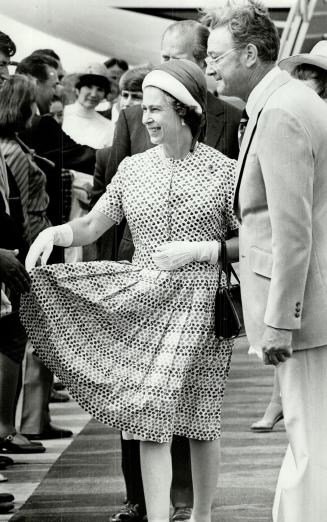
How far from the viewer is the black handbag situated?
5012 millimetres

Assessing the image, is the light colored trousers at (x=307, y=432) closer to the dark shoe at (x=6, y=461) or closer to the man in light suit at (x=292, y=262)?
the man in light suit at (x=292, y=262)

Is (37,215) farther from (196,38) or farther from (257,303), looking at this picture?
(257,303)

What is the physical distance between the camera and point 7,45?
5.45 meters

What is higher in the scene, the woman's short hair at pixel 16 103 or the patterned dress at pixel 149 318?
the woman's short hair at pixel 16 103

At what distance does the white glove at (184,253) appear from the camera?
502 cm

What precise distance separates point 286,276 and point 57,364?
46.3 inches

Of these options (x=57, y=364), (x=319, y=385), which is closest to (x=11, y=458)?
(x=57, y=364)

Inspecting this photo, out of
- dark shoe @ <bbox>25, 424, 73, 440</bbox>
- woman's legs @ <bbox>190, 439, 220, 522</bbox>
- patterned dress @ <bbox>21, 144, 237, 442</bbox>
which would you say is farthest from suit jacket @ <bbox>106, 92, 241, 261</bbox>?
dark shoe @ <bbox>25, 424, 73, 440</bbox>

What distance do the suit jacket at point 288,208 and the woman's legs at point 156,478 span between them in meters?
0.80

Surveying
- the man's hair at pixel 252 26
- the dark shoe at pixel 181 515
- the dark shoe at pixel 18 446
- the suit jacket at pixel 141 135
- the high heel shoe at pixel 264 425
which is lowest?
the high heel shoe at pixel 264 425

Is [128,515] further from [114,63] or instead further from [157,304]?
[114,63]

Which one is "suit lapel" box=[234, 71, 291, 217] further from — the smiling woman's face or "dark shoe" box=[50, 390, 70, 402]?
"dark shoe" box=[50, 390, 70, 402]

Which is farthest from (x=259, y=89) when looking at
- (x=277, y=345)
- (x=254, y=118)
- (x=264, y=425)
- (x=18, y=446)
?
(x=264, y=425)

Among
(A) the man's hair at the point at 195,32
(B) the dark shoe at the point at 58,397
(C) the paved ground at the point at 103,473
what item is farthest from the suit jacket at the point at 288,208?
(B) the dark shoe at the point at 58,397
